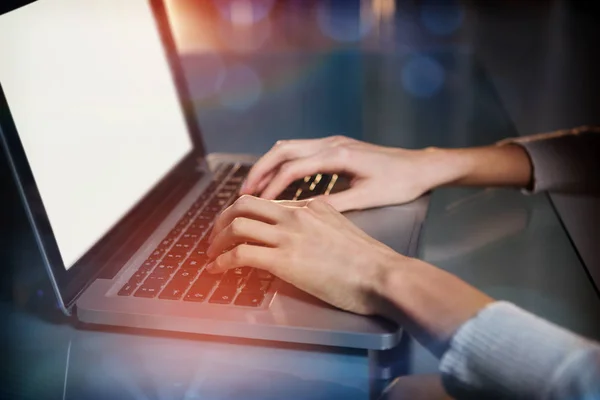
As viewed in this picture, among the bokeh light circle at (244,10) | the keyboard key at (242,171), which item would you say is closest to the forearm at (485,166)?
the keyboard key at (242,171)

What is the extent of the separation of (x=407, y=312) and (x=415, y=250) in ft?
0.61

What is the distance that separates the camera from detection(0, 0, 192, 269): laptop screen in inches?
25.8

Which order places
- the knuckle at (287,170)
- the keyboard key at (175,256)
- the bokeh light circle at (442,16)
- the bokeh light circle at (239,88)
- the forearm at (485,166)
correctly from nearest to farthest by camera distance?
the keyboard key at (175,256), the knuckle at (287,170), the forearm at (485,166), the bokeh light circle at (239,88), the bokeh light circle at (442,16)

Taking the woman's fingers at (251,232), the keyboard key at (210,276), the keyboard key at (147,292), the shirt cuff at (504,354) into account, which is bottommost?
the shirt cuff at (504,354)

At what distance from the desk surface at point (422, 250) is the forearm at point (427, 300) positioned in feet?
0.18

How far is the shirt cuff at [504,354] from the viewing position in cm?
50

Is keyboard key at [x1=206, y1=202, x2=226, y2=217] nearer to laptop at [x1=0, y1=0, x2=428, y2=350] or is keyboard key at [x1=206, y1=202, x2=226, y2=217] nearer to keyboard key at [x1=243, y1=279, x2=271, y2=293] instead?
laptop at [x1=0, y1=0, x2=428, y2=350]

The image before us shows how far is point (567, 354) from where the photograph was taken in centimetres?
50

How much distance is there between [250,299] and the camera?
2.04ft

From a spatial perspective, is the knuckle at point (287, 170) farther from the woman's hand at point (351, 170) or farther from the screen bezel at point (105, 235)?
the screen bezel at point (105, 235)

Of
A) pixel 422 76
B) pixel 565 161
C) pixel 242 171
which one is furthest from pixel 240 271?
pixel 422 76

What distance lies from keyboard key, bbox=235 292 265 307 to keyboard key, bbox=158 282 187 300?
58 millimetres

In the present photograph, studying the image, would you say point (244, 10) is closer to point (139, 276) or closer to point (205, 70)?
point (205, 70)

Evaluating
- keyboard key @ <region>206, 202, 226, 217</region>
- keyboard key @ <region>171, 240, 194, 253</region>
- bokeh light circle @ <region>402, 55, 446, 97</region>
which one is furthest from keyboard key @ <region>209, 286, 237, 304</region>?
bokeh light circle @ <region>402, 55, 446, 97</region>
